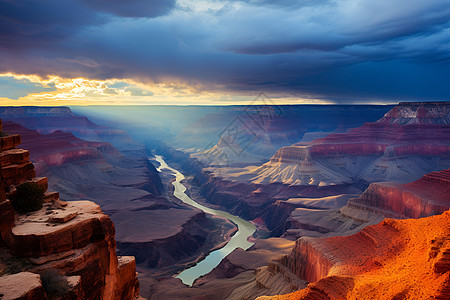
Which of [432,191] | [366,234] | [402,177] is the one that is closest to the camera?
[366,234]

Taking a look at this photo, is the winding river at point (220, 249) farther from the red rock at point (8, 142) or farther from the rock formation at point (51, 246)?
the red rock at point (8, 142)

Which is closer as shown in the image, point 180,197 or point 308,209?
point 308,209

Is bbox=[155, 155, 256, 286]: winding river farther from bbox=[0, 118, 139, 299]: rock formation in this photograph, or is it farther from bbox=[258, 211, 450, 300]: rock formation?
bbox=[0, 118, 139, 299]: rock formation

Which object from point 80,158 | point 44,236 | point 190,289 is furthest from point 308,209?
point 80,158

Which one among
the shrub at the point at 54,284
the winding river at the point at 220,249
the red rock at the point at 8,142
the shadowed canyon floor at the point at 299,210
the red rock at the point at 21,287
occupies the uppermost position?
the red rock at the point at 8,142

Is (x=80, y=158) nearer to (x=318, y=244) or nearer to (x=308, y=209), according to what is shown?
(x=308, y=209)

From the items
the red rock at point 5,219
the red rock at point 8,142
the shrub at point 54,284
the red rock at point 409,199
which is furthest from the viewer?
the red rock at point 409,199

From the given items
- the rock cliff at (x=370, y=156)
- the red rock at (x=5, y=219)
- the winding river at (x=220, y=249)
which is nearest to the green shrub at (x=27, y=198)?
the red rock at (x=5, y=219)
